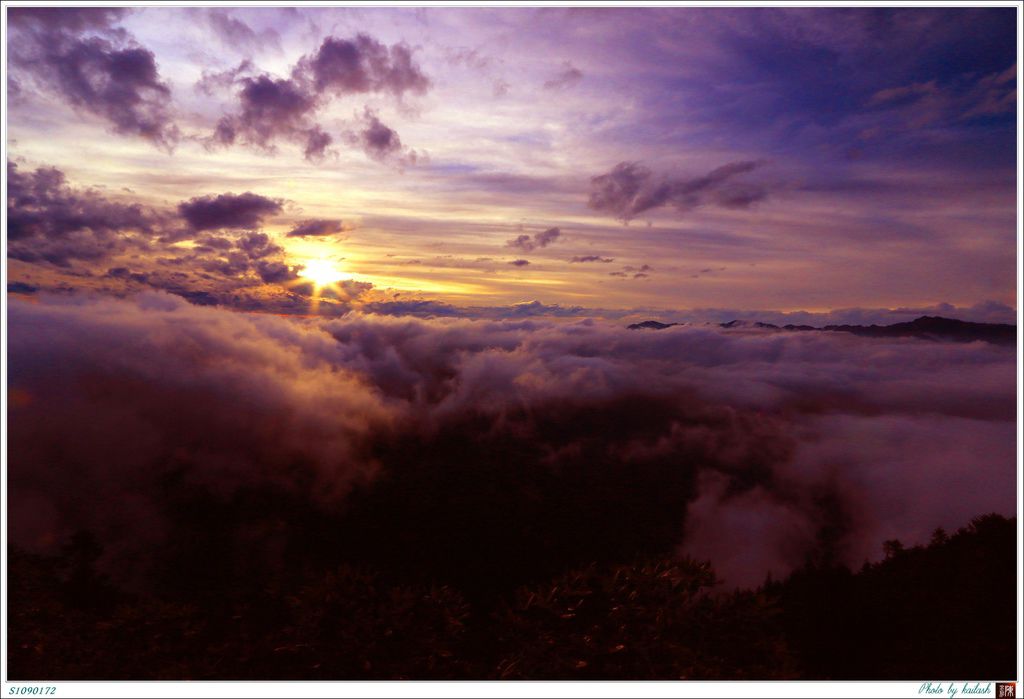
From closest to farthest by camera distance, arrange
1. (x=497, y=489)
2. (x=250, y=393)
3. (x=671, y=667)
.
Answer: (x=671, y=667), (x=250, y=393), (x=497, y=489)

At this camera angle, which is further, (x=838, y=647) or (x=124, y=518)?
(x=124, y=518)

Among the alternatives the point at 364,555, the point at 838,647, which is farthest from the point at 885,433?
the point at 364,555

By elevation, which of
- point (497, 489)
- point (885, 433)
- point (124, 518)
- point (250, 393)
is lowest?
point (124, 518)

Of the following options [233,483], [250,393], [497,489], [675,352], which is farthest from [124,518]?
[675,352]

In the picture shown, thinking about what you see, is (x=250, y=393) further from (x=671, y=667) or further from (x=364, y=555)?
(x=671, y=667)

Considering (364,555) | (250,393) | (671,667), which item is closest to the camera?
(671,667)

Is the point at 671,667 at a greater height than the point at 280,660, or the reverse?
the point at 671,667
